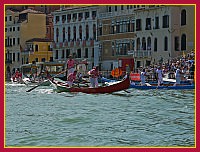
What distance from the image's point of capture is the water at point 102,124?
25.6 feet

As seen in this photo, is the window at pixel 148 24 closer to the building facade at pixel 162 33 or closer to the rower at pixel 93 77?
the building facade at pixel 162 33

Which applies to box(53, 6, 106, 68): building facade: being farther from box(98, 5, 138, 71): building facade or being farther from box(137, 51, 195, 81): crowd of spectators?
box(137, 51, 195, 81): crowd of spectators

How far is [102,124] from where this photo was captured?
961cm

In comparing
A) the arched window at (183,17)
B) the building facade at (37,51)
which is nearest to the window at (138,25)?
the arched window at (183,17)

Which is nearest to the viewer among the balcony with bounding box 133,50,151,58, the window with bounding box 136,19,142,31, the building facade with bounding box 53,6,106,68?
the balcony with bounding box 133,50,151,58

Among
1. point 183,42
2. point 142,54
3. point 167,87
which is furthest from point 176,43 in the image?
point 167,87

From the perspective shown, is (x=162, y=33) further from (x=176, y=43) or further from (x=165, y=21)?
(x=176, y=43)

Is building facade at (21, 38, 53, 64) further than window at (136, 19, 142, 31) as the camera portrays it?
Yes

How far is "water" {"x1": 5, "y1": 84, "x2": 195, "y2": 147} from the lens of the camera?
25.6 feet

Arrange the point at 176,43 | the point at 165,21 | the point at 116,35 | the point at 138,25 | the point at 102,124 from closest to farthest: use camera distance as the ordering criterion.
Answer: the point at 102,124 < the point at 176,43 < the point at 165,21 < the point at 138,25 < the point at 116,35

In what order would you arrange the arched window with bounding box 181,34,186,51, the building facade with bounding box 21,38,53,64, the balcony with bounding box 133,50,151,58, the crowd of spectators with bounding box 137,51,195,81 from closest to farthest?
the crowd of spectators with bounding box 137,51,195,81
the arched window with bounding box 181,34,186,51
the balcony with bounding box 133,50,151,58
the building facade with bounding box 21,38,53,64

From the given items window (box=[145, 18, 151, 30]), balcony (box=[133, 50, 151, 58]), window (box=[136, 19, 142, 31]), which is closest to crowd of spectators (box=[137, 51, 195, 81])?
balcony (box=[133, 50, 151, 58])

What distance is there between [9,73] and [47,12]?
8.33m

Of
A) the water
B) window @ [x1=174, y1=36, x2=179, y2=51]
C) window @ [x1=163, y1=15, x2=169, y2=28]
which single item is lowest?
the water
